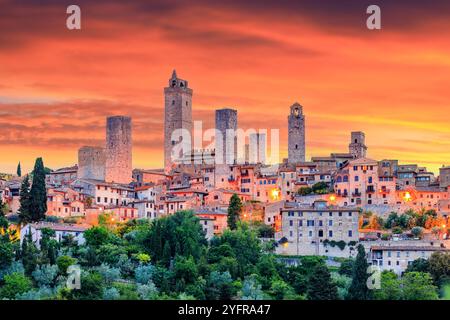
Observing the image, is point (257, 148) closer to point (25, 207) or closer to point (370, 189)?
point (370, 189)

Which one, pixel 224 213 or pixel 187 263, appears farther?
pixel 224 213

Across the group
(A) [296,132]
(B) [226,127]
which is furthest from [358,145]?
(B) [226,127]

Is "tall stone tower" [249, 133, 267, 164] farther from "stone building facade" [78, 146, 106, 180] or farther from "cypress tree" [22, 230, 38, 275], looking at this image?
"cypress tree" [22, 230, 38, 275]

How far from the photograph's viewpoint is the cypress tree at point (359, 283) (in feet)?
142

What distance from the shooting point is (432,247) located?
5028cm

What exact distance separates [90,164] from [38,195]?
1135 cm

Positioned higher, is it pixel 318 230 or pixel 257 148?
pixel 257 148

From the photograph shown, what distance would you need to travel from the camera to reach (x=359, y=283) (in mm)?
43625

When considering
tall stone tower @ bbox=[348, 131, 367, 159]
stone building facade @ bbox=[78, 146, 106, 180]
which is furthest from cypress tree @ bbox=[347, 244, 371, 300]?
stone building facade @ bbox=[78, 146, 106, 180]

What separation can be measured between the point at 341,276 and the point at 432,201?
11645mm

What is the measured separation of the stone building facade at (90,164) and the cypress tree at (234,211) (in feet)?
37.9

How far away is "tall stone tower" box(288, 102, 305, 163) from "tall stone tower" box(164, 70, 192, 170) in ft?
22.3
